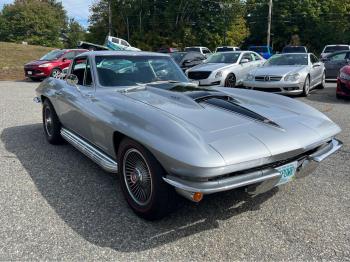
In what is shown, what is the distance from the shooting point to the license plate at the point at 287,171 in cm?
289

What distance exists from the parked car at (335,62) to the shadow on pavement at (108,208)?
12.2m

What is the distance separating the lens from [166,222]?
3127 millimetres

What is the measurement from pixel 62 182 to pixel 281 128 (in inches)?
97.1

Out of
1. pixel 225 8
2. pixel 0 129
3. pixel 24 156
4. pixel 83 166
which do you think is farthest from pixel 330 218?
pixel 225 8

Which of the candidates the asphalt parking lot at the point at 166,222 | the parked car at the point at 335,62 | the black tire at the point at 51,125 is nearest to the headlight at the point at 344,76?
the parked car at the point at 335,62

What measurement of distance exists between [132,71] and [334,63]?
12.1 meters

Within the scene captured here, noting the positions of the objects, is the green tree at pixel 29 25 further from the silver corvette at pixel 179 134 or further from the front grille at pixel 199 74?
the silver corvette at pixel 179 134

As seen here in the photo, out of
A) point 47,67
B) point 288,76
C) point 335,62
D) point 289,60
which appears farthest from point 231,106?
point 47,67

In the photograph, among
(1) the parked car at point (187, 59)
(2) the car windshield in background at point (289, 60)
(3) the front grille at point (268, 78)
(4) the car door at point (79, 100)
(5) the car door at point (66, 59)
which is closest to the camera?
(4) the car door at point (79, 100)

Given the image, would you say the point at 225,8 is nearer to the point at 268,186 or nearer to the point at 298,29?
the point at 298,29

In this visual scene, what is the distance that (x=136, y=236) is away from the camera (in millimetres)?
2920

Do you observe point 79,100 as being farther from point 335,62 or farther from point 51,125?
point 335,62

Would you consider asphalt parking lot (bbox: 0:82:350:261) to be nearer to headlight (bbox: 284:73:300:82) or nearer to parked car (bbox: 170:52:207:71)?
headlight (bbox: 284:73:300:82)

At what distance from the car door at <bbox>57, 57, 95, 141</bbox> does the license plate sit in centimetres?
215
